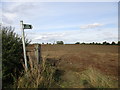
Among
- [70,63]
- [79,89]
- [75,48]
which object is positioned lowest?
[79,89]

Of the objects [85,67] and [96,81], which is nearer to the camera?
[96,81]

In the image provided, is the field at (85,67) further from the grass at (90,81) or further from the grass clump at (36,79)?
the grass clump at (36,79)

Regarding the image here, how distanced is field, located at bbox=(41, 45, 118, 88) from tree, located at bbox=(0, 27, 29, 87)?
1156 millimetres

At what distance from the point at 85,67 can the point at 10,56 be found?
3.66 metres

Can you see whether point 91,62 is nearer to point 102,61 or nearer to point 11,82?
point 102,61

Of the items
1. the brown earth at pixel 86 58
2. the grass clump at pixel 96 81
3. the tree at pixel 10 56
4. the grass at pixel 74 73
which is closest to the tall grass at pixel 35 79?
the grass at pixel 74 73

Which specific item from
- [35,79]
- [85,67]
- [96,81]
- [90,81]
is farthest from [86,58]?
[35,79]

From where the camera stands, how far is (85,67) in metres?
7.53

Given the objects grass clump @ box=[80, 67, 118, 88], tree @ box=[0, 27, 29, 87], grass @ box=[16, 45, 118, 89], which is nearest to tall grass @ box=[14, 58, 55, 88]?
grass @ box=[16, 45, 118, 89]

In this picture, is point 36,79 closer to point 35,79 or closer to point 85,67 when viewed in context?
point 35,79

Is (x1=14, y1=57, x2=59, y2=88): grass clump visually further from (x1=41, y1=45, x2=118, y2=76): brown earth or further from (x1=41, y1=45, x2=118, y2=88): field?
(x1=41, y1=45, x2=118, y2=76): brown earth

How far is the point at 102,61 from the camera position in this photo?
8289mm

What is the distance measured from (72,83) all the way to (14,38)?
9.75 ft

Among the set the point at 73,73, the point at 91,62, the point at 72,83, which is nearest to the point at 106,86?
the point at 72,83
